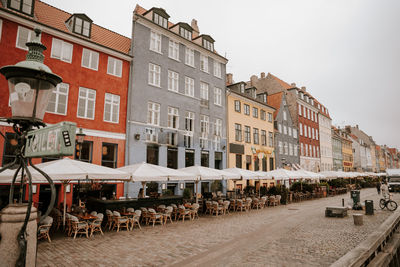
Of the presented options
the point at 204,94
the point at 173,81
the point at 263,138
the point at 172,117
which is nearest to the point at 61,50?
the point at 173,81

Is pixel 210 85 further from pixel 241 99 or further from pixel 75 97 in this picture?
pixel 75 97

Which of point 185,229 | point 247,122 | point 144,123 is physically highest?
point 247,122

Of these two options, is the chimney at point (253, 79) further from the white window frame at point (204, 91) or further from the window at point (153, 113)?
the window at point (153, 113)

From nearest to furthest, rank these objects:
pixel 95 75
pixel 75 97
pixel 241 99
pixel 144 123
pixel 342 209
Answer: pixel 342 209 → pixel 75 97 → pixel 95 75 → pixel 144 123 → pixel 241 99

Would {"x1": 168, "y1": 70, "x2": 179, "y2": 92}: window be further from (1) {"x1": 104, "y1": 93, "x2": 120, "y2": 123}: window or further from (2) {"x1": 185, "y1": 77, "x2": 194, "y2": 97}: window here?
(1) {"x1": 104, "y1": 93, "x2": 120, "y2": 123}: window

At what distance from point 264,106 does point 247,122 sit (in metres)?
5.13

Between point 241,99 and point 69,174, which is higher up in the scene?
point 241,99

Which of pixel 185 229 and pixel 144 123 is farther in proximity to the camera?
pixel 144 123

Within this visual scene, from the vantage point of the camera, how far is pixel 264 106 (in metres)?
33.7

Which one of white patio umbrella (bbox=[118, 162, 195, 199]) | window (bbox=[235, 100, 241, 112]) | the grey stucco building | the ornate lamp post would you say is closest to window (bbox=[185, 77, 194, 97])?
the grey stucco building

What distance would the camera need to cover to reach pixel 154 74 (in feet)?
67.8

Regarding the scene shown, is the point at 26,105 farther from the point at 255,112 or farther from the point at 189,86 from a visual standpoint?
the point at 255,112

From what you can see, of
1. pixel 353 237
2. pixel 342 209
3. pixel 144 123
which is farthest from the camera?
pixel 144 123

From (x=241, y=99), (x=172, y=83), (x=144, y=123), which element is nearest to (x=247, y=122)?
(x=241, y=99)
